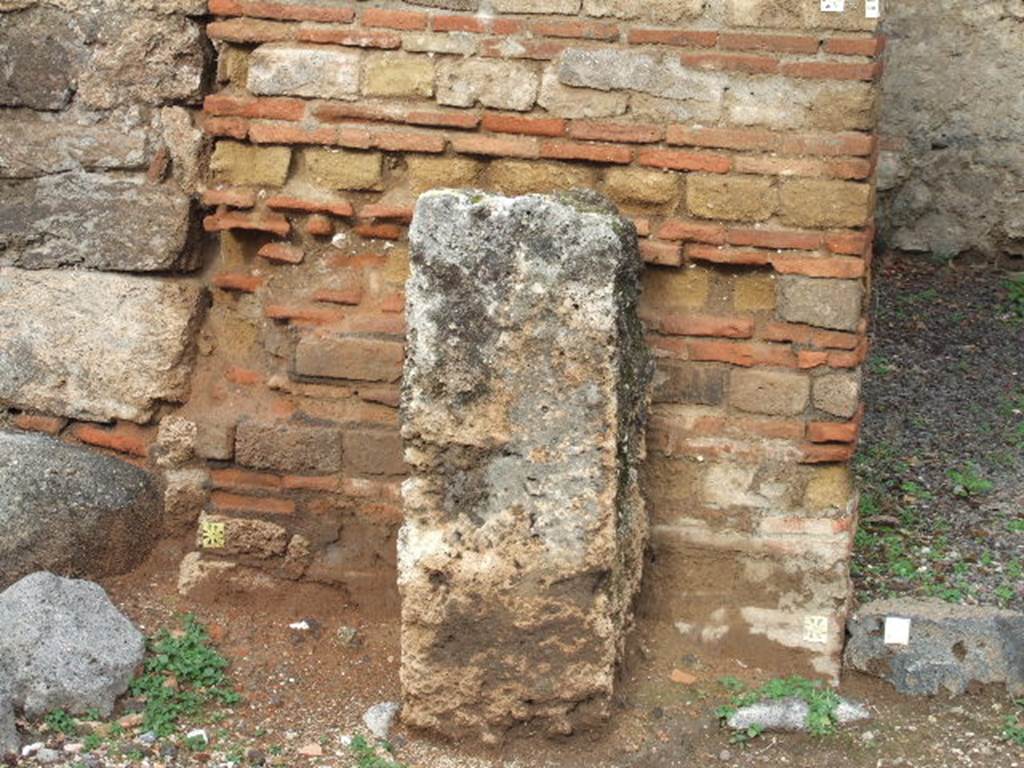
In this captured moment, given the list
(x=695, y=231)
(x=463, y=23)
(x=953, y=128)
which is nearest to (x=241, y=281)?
(x=463, y=23)

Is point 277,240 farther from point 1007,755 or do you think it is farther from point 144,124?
point 1007,755

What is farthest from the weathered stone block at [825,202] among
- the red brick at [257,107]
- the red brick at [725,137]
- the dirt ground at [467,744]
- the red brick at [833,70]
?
the red brick at [257,107]

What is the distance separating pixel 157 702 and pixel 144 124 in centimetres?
184

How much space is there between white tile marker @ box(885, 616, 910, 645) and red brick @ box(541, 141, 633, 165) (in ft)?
5.09

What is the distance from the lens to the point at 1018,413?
6555 mm

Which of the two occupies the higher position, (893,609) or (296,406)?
(296,406)

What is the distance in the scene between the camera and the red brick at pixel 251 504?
15.8ft

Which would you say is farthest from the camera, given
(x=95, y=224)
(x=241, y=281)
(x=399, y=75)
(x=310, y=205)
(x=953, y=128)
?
(x=953, y=128)

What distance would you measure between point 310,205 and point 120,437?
106 centimetres

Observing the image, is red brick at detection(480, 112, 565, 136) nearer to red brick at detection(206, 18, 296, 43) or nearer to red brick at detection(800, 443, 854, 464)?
red brick at detection(206, 18, 296, 43)

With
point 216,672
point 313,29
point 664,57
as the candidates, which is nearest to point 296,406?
point 216,672

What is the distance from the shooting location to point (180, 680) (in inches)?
173

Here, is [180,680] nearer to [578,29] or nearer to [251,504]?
[251,504]

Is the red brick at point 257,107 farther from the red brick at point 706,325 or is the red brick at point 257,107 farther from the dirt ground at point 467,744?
the dirt ground at point 467,744
